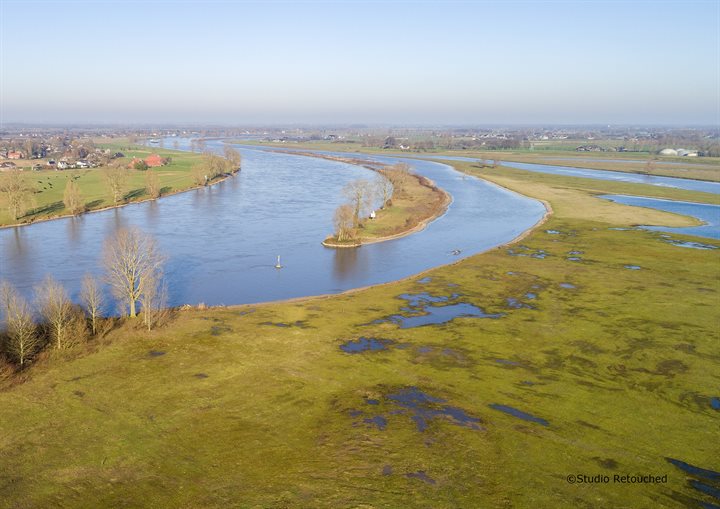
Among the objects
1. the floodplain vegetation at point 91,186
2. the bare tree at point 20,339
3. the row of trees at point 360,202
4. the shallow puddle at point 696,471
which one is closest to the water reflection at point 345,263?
the row of trees at point 360,202

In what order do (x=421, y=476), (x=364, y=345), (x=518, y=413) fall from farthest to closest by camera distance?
(x=364, y=345), (x=518, y=413), (x=421, y=476)

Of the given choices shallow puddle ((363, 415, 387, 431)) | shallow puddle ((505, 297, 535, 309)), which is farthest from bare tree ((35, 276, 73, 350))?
shallow puddle ((505, 297, 535, 309))

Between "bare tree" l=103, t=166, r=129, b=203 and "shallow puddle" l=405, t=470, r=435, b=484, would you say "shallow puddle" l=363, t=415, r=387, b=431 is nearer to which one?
"shallow puddle" l=405, t=470, r=435, b=484

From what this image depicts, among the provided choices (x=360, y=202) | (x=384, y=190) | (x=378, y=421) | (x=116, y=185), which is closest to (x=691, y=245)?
(x=360, y=202)

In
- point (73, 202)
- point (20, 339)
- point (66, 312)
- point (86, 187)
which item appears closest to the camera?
point (20, 339)

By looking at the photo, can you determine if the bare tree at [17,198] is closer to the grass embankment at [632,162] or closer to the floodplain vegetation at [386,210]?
the floodplain vegetation at [386,210]

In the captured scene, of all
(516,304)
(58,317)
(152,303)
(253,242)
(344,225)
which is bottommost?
(516,304)

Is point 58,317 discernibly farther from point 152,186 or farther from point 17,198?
point 152,186

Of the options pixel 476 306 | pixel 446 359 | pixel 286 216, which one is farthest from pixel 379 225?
pixel 446 359
